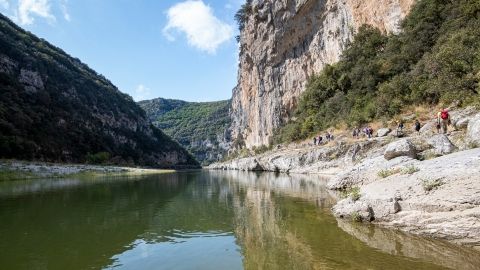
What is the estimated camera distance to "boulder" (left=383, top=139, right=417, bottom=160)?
20172 millimetres

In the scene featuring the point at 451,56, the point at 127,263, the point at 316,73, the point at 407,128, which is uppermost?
the point at 316,73

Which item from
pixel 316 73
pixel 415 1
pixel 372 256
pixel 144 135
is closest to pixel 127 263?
pixel 372 256

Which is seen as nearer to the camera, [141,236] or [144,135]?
[141,236]

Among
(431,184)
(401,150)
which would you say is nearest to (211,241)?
(431,184)

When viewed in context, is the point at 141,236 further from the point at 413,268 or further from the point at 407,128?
the point at 407,128

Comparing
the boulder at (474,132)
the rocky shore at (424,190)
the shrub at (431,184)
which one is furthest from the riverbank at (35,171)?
the boulder at (474,132)

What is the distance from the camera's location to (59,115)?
98.5 metres

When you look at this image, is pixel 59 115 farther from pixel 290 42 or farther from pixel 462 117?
pixel 462 117

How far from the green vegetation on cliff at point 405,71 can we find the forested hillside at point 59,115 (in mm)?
52207

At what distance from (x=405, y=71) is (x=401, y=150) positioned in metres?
30.8

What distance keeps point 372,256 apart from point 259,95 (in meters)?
103

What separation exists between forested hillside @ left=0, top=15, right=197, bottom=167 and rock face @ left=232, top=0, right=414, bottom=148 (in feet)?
157

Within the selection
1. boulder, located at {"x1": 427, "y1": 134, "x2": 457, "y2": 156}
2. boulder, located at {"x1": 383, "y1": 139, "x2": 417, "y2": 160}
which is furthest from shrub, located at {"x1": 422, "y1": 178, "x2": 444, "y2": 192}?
boulder, located at {"x1": 383, "y1": 139, "x2": 417, "y2": 160}

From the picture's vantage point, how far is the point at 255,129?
403 feet
